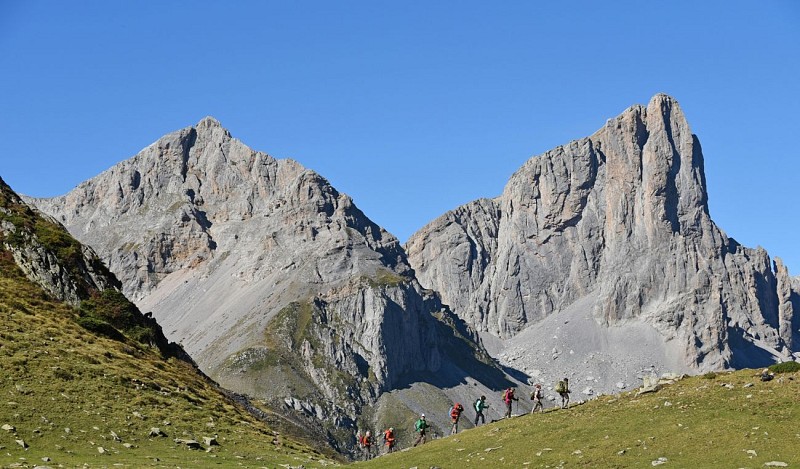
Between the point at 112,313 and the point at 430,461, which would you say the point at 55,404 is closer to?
the point at 430,461

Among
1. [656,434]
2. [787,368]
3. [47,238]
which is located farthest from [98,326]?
[787,368]

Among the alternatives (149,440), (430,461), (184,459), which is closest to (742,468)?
(430,461)

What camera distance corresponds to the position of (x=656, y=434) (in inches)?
1794

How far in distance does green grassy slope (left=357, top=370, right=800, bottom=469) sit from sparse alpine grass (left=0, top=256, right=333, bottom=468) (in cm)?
1051

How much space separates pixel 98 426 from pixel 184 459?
19.5 ft

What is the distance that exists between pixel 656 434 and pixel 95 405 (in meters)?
33.2

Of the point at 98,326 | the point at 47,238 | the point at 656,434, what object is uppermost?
the point at 47,238

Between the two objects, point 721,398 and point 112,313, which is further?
point 112,313

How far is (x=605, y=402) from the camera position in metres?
56.8

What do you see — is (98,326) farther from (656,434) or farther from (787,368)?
Result: (787,368)

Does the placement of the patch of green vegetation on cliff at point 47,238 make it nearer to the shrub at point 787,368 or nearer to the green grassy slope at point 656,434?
the green grassy slope at point 656,434

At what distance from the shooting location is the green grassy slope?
41.7 meters

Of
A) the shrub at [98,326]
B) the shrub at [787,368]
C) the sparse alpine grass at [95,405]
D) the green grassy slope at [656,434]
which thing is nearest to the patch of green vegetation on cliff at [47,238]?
the sparse alpine grass at [95,405]

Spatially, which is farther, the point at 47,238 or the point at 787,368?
the point at 47,238
